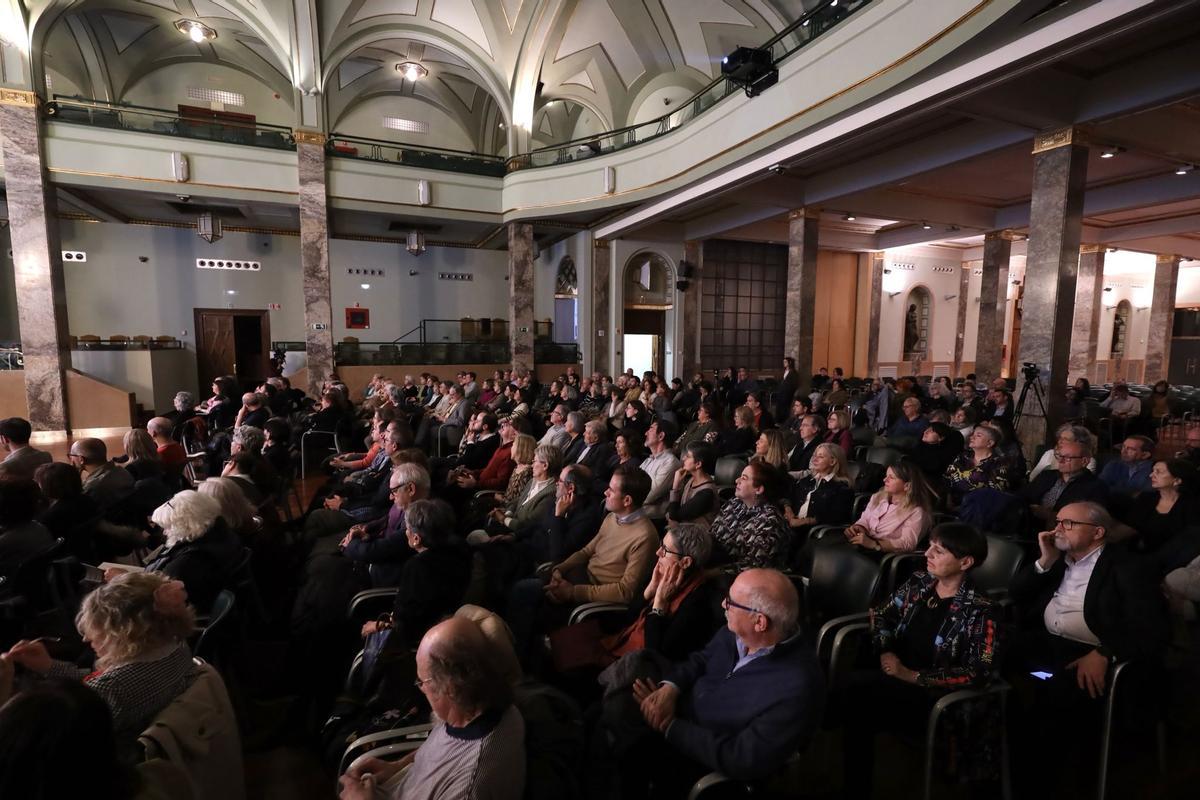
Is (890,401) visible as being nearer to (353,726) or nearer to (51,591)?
(353,726)

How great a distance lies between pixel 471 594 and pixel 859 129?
19.2 ft

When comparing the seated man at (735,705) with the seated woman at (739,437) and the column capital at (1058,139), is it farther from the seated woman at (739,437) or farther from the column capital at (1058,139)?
the column capital at (1058,139)

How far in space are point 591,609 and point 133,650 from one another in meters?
1.47

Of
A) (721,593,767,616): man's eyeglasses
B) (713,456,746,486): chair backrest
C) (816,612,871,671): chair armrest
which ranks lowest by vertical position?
(816,612,871,671): chair armrest

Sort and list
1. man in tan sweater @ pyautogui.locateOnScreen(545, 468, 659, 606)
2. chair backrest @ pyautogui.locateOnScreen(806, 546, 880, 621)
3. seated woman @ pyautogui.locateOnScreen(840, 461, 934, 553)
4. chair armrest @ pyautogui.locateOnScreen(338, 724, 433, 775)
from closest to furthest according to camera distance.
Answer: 1. chair armrest @ pyautogui.locateOnScreen(338, 724, 433, 775)
2. chair backrest @ pyautogui.locateOnScreen(806, 546, 880, 621)
3. man in tan sweater @ pyautogui.locateOnScreen(545, 468, 659, 606)
4. seated woman @ pyautogui.locateOnScreen(840, 461, 934, 553)

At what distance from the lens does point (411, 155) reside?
454 inches

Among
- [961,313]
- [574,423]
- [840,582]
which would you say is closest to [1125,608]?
[840,582]

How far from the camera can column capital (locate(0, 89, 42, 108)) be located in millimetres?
8727

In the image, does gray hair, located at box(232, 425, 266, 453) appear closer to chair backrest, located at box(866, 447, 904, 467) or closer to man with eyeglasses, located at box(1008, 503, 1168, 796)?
chair backrest, located at box(866, 447, 904, 467)

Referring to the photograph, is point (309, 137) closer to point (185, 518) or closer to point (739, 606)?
point (185, 518)

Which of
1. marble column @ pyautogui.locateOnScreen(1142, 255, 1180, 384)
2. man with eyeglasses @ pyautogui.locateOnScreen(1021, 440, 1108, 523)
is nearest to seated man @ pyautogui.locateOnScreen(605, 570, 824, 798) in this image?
man with eyeglasses @ pyautogui.locateOnScreen(1021, 440, 1108, 523)

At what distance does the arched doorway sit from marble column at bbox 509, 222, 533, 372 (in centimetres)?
219

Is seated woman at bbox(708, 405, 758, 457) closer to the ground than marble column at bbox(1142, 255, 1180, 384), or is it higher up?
closer to the ground

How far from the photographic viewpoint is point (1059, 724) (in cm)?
197
